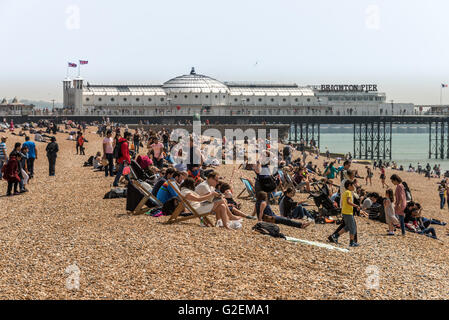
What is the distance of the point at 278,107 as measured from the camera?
266ft

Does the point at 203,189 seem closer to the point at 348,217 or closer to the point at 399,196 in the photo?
the point at 348,217

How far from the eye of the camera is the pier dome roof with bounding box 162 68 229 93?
80000 mm

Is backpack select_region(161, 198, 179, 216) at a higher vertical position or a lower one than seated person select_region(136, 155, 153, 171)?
lower

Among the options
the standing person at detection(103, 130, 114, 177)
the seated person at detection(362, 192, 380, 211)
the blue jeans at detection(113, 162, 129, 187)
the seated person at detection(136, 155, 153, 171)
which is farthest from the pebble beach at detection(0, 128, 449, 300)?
the standing person at detection(103, 130, 114, 177)

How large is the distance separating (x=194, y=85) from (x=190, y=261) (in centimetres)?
7433

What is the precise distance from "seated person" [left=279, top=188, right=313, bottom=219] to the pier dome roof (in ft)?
223

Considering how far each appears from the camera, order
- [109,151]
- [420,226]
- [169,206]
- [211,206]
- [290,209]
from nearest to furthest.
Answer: [211,206] → [169,206] → [290,209] → [420,226] → [109,151]

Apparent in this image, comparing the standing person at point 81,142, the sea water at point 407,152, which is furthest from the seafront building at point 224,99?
the standing person at point 81,142

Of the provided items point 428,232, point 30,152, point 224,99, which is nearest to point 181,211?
point 428,232

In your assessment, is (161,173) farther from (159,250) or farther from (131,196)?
(159,250)

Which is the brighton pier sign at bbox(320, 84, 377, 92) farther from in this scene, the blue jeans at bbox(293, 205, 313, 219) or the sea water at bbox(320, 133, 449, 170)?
the blue jeans at bbox(293, 205, 313, 219)

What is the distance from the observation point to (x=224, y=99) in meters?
80.4

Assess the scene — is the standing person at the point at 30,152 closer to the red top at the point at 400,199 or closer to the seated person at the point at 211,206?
the seated person at the point at 211,206
